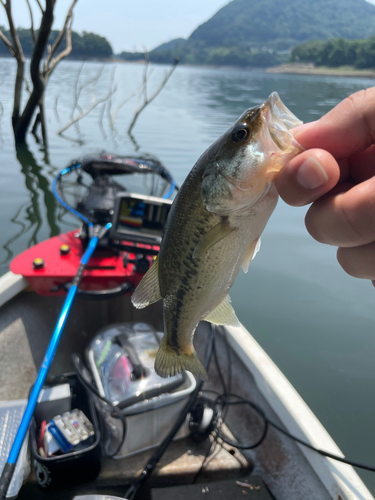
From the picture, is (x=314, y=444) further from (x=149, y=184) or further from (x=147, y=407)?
(x=149, y=184)

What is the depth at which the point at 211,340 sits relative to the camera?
3.55 meters

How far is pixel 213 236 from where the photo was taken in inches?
48.6

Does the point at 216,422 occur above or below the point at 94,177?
below

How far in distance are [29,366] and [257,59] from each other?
137 metres

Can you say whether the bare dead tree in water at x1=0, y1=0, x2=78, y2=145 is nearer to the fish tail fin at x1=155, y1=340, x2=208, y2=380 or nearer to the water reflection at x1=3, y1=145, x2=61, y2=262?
the water reflection at x1=3, y1=145, x2=61, y2=262

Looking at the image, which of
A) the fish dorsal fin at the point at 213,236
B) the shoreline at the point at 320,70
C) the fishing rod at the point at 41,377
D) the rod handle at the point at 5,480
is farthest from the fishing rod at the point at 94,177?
the shoreline at the point at 320,70

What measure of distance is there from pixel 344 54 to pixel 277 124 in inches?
4197

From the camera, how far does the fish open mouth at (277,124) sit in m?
1.19

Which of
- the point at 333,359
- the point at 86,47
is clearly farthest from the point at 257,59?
the point at 333,359

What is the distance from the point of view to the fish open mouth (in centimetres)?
119

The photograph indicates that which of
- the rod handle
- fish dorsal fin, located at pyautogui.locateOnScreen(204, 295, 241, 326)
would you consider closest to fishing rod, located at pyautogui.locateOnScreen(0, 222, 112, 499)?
the rod handle

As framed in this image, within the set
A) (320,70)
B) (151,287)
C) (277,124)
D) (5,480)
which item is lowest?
(5,480)

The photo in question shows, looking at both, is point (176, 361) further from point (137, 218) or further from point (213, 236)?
point (137, 218)

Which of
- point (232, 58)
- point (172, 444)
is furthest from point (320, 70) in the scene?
point (172, 444)
